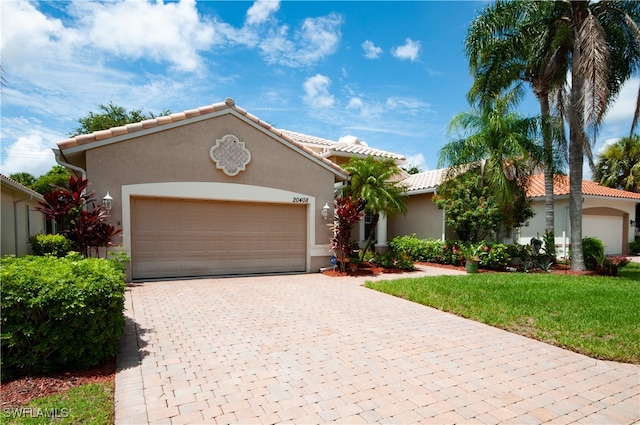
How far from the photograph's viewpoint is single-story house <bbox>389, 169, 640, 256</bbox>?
17.9 m

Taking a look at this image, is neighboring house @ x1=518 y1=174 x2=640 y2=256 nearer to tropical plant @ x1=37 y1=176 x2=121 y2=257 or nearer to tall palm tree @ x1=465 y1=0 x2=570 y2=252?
tall palm tree @ x1=465 y1=0 x2=570 y2=252

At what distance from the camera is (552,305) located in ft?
25.7

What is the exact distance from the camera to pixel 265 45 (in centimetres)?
1154

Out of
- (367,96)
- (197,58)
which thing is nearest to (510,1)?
(367,96)

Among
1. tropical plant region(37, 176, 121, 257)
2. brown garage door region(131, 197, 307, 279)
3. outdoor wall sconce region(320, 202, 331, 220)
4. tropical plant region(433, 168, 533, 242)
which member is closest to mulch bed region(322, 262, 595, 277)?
brown garage door region(131, 197, 307, 279)

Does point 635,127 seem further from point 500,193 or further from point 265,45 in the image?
point 265,45

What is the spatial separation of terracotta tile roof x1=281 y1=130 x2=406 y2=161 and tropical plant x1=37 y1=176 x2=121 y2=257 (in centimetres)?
984

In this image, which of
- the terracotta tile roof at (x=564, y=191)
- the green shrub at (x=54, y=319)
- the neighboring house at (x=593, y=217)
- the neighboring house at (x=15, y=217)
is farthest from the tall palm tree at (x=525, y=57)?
the neighboring house at (x=15, y=217)

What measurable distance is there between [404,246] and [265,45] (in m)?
11.1

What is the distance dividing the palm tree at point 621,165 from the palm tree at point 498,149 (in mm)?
17236

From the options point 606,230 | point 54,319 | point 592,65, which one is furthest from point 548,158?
point 54,319

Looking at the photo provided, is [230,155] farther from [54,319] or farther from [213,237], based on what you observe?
[54,319]

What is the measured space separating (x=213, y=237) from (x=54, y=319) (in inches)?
288

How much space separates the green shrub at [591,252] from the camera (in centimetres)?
1428
